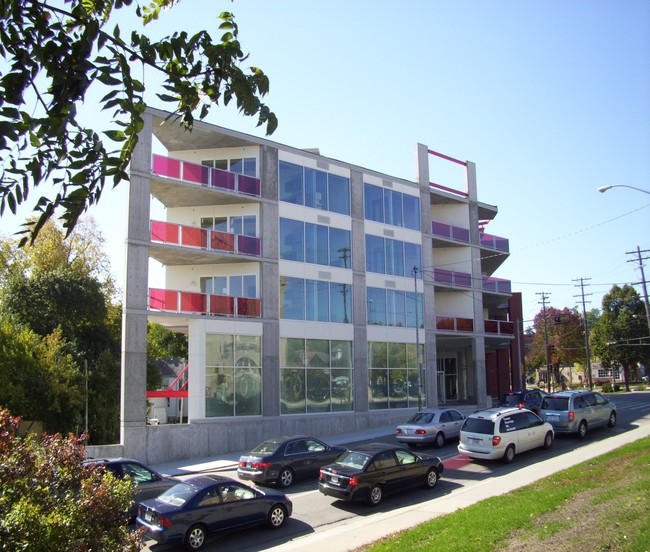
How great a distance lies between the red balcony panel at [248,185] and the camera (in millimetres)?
28656

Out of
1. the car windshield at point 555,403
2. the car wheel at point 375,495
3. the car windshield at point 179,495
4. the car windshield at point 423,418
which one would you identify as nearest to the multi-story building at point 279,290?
the car windshield at point 423,418

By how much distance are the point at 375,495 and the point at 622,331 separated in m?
70.4

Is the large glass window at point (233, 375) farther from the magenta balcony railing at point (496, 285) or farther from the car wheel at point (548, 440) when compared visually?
the magenta balcony railing at point (496, 285)

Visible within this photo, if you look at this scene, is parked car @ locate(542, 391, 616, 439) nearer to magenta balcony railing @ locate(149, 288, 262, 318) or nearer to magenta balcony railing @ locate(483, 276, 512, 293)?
magenta balcony railing @ locate(149, 288, 262, 318)

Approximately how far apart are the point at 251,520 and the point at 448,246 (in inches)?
1155

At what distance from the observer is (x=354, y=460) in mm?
15898

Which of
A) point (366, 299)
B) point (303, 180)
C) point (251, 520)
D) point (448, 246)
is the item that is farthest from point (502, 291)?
point (251, 520)

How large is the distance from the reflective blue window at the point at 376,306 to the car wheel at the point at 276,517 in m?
19.6

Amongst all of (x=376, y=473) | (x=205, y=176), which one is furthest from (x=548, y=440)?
(x=205, y=176)

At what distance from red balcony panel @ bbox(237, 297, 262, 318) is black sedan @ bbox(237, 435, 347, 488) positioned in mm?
9736

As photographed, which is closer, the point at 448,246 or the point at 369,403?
the point at 369,403

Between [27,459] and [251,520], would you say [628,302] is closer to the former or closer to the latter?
[251,520]

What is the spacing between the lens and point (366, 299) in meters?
32.9

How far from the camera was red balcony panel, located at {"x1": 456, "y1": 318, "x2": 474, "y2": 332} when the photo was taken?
37.8 m
